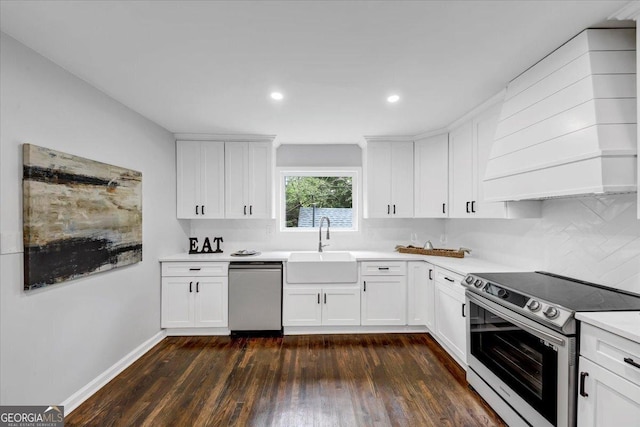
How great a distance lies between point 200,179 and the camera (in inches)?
145

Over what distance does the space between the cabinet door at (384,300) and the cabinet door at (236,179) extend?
1.79m

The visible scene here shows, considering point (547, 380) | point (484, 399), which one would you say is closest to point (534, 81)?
point (547, 380)

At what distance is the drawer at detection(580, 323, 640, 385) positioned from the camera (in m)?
1.22

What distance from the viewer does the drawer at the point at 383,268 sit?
11.1ft

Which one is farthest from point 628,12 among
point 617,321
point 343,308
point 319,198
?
point 319,198

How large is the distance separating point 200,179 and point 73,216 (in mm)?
1708

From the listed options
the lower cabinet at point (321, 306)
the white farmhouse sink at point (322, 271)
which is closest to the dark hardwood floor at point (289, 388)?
the lower cabinet at point (321, 306)

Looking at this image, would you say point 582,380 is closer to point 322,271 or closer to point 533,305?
point 533,305

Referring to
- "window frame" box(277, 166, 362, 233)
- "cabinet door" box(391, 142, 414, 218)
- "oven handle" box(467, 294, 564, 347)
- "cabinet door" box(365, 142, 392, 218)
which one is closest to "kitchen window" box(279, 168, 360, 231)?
"window frame" box(277, 166, 362, 233)

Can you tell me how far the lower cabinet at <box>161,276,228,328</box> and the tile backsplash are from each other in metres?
3.02

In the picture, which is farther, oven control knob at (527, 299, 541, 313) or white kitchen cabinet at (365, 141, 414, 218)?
white kitchen cabinet at (365, 141, 414, 218)

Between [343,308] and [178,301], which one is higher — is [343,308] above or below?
below

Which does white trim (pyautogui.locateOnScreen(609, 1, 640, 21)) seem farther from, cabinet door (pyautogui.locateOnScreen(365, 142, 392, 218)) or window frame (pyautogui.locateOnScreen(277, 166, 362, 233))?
window frame (pyautogui.locateOnScreen(277, 166, 362, 233))

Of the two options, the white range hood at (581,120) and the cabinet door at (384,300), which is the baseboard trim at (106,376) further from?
the white range hood at (581,120)
